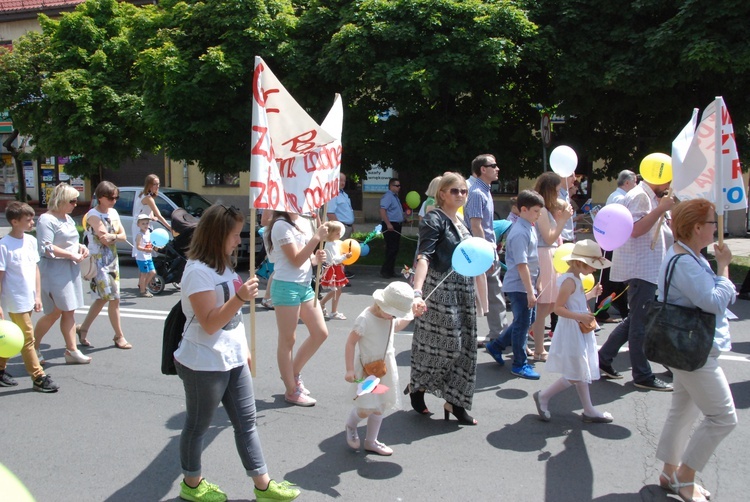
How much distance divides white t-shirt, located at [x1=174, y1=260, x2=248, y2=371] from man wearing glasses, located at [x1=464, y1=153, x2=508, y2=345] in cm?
336

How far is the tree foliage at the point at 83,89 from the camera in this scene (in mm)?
19812

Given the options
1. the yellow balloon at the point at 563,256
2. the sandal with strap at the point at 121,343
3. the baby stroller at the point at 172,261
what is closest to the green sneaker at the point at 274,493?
the yellow balloon at the point at 563,256

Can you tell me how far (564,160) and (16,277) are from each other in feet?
17.3

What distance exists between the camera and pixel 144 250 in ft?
32.3

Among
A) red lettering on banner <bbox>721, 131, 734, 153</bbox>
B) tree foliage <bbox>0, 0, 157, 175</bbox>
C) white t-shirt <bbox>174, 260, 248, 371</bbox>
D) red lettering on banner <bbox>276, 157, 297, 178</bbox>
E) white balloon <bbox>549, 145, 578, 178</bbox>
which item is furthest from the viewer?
tree foliage <bbox>0, 0, 157, 175</bbox>

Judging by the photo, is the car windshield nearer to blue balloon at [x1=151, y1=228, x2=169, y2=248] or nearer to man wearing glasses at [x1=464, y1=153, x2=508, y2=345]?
blue balloon at [x1=151, y1=228, x2=169, y2=248]

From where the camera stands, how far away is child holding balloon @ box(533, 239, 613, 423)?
4773mm

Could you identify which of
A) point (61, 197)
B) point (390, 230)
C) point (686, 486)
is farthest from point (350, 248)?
point (686, 486)

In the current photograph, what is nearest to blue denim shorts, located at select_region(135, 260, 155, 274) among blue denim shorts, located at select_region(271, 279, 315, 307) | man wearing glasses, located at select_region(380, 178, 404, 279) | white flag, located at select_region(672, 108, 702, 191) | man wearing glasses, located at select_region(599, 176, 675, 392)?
man wearing glasses, located at select_region(380, 178, 404, 279)

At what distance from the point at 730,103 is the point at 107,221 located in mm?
10440

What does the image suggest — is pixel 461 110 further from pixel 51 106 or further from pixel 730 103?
pixel 51 106

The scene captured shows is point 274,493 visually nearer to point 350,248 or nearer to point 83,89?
point 350,248

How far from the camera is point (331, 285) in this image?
8.52 meters

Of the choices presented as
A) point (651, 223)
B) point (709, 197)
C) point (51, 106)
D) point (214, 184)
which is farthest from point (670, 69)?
point (214, 184)
